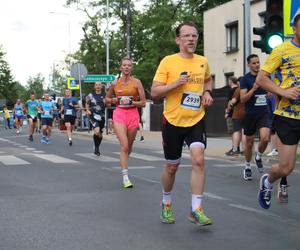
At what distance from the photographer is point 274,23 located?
35.9 feet

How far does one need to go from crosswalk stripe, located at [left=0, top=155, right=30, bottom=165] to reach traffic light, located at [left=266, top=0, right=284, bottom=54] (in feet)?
18.4

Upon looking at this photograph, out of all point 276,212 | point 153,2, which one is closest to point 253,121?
point 276,212

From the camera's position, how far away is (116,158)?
44.6 ft

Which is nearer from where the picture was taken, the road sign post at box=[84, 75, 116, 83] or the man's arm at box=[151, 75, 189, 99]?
the man's arm at box=[151, 75, 189, 99]

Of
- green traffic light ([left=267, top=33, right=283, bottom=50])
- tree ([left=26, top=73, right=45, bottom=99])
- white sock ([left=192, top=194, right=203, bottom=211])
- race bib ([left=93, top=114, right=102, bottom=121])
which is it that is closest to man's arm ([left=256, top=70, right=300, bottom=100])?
white sock ([left=192, top=194, right=203, bottom=211])

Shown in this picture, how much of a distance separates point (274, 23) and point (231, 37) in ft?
68.8

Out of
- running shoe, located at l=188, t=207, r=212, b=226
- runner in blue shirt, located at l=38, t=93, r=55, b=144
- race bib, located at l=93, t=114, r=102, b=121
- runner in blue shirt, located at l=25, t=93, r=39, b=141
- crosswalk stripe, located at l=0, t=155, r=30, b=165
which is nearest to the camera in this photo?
running shoe, located at l=188, t=207, r=212, b=226

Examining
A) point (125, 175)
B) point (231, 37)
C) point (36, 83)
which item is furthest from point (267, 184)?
point (36, 83)

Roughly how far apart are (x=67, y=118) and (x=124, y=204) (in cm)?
1276

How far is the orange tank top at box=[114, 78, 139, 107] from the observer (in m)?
8.81

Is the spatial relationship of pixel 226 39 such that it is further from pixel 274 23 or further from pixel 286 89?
pixel 286 89

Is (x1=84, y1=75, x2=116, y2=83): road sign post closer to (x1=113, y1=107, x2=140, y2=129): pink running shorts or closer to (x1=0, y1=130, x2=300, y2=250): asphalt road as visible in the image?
(x1=0, y1=130, x2=300, y2=250): asphalt road

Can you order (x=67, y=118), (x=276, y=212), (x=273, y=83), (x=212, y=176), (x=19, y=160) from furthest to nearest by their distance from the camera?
(x=67, y=118) → (x=19, y=160) → (x=212, y=176) → (x=276, y=212) → (x=273, y=83)

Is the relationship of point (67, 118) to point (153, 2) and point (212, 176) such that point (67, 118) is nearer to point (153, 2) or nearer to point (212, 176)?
point (212, 176)
